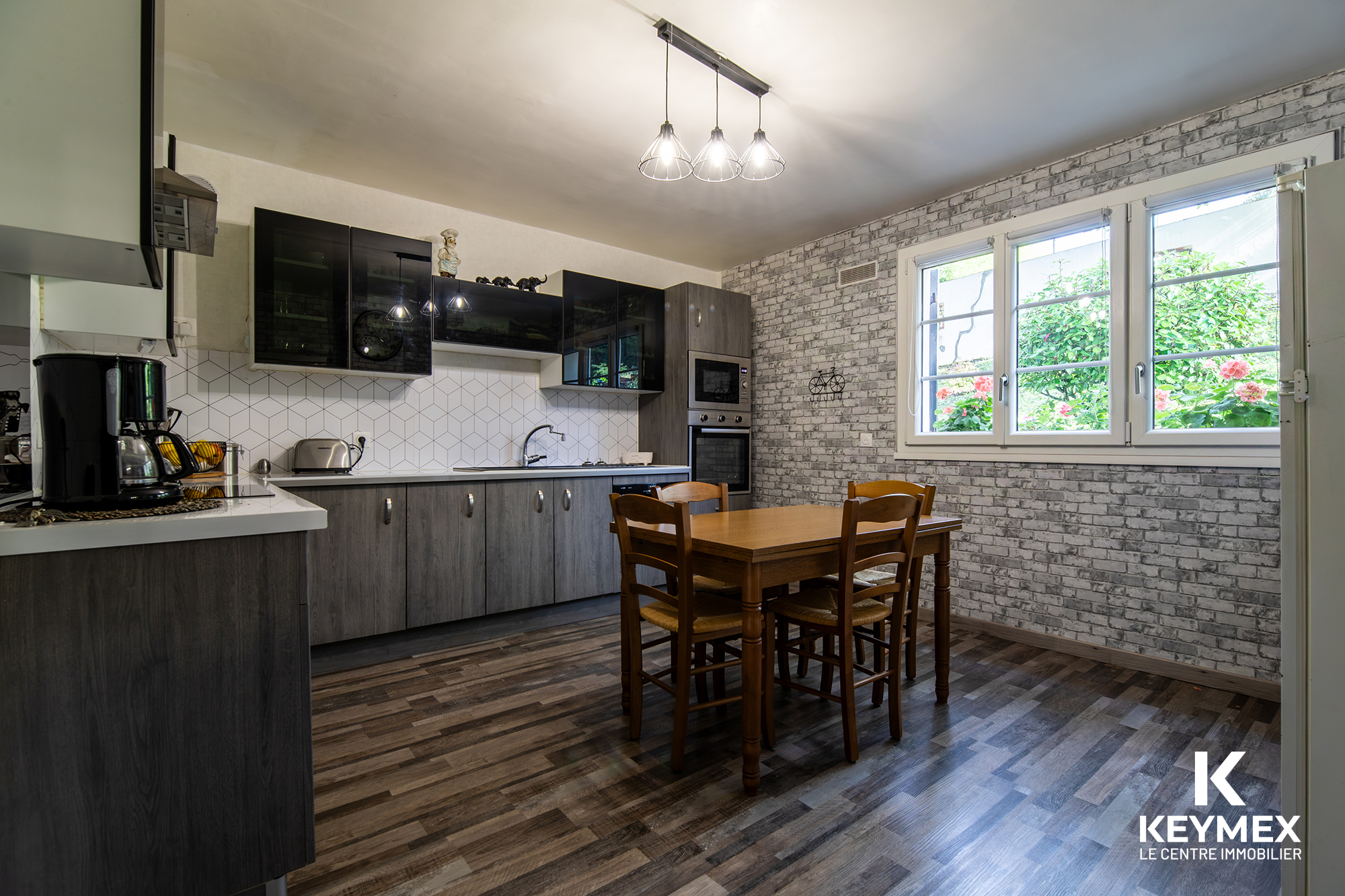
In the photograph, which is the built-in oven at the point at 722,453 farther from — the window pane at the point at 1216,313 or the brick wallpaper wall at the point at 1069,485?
the window pane at the point at 1216,313

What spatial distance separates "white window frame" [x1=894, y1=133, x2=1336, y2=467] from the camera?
110 inches

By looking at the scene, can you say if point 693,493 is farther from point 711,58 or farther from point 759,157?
point 711,58

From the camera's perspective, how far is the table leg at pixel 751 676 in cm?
190

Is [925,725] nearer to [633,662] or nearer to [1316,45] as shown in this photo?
[633,662]

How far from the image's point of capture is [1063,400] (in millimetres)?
3445

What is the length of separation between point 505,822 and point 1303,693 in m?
2.00

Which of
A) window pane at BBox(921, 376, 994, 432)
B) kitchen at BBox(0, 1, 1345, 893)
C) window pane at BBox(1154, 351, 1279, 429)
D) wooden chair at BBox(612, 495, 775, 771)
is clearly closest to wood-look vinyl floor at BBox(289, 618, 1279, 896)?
kitchen at BBox(0, 1, 1345, 893)

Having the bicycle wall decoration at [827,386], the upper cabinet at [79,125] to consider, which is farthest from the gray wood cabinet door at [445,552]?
the bicycle wall decoration at [827,386]

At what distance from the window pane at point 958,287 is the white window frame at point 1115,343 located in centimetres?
7

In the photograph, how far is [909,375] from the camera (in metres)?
4.05

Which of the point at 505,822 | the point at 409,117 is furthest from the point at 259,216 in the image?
the point at 505,822

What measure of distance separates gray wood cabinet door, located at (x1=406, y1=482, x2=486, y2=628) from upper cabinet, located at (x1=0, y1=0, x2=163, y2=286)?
2.21 metres

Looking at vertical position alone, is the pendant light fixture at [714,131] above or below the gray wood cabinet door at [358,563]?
above

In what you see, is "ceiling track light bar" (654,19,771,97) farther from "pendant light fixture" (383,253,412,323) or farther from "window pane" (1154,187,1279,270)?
"window pane" (1154,187,1279,270)
